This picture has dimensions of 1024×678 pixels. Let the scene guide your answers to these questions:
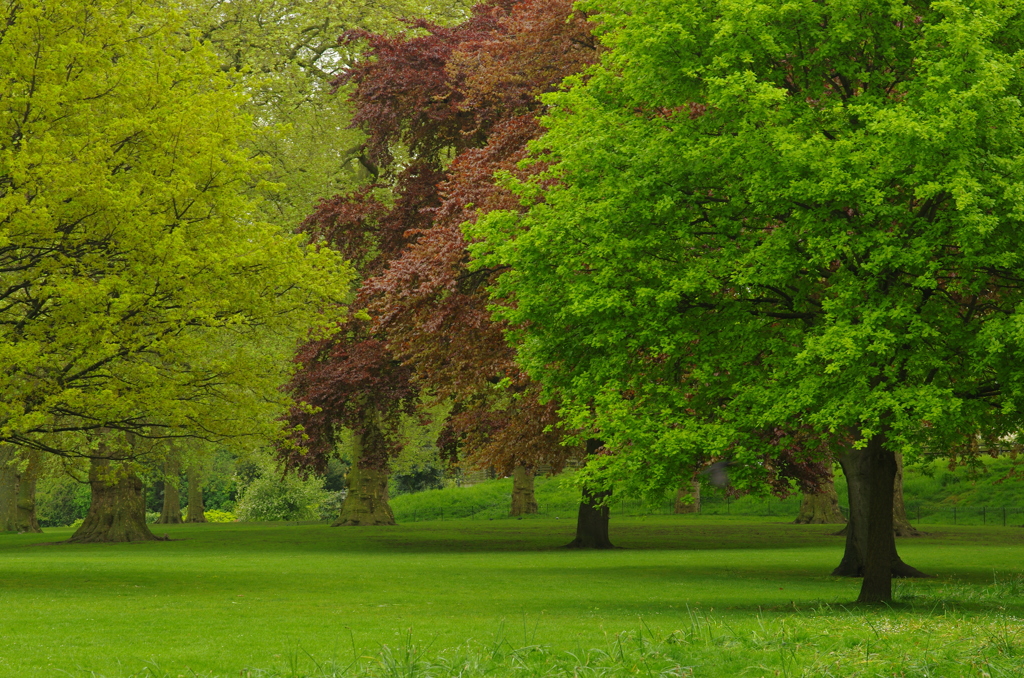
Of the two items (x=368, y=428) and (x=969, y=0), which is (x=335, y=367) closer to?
(x=368, y=428)

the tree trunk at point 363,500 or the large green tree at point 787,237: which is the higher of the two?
the large green tree at point 787,237

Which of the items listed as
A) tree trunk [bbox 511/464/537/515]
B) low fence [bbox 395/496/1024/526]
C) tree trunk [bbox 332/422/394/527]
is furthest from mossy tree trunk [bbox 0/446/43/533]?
tree trunk [bbox 511/464/537/515]

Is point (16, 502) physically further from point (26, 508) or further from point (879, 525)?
point (879, 525)

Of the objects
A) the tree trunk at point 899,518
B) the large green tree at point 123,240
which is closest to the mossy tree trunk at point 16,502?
the large green tree at point 123,240

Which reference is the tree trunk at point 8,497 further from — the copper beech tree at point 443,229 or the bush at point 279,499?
the copper beech tree at point 443,229

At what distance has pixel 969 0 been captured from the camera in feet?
57.1

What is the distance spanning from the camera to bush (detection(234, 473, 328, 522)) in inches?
2938

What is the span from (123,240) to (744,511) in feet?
158

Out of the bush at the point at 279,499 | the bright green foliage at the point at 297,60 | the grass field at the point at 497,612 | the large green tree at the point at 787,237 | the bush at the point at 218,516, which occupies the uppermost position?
the bright green foliage at the point at 297,60

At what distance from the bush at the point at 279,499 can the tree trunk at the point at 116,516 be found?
93.5 feet

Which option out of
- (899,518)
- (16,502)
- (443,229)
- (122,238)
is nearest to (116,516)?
(16,502)

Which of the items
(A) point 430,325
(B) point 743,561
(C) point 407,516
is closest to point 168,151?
(A) point 430,325

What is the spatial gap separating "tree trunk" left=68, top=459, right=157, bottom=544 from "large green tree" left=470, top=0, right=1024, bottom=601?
29.1 meters

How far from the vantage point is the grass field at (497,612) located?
11.5 metres
